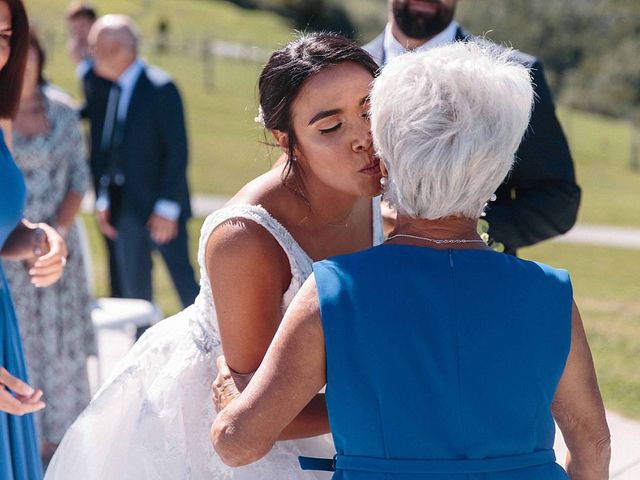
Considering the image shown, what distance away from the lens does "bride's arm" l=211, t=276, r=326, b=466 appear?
181 cm

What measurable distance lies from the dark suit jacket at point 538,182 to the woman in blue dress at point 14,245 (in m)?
1.17

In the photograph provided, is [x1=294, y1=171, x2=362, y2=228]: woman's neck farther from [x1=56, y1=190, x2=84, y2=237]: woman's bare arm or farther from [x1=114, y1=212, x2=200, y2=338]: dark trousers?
[x1=114, y1=212, x2=200, y2=338]: dark trousers

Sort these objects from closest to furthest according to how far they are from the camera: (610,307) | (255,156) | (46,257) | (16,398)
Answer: (16,398), (255,156), (46,257), (610,307)

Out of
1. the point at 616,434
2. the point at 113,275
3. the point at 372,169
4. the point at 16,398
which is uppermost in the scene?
the point at 372,169

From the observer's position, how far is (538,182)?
3346mm

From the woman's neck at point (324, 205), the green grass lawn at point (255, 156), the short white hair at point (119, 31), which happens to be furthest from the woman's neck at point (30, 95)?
the woman's neck at point (324, 205)

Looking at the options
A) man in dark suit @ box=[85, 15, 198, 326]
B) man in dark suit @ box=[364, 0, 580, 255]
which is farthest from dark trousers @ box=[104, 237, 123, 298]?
man in dark suit @ box=[364, 0, 580, 255]

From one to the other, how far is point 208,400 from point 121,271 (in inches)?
180

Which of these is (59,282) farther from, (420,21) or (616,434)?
(616,434)

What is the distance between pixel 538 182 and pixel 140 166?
12.7ft

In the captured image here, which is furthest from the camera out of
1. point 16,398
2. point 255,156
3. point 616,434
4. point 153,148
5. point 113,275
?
point 113,275

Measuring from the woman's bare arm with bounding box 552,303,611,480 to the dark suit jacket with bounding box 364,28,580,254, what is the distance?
1389 millimetres

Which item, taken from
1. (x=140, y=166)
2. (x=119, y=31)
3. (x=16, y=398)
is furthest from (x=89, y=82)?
(x=16, y=398)

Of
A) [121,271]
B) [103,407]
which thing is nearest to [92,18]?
[121,271]
